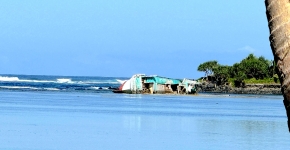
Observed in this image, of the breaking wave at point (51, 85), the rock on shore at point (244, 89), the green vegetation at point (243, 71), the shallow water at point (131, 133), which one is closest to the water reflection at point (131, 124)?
the shallow water at point (131, 133)

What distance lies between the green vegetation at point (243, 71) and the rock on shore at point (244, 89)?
2246 millimetres

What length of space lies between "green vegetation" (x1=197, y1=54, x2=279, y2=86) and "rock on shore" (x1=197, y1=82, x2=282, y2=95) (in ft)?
7.37

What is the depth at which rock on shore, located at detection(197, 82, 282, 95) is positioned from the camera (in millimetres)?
102438

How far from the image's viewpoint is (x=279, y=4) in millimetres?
4430

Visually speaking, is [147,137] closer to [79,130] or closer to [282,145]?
[79,130]

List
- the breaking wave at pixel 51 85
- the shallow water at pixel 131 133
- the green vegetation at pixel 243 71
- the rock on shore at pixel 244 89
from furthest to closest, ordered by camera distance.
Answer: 1. the green vegetation at pixel 243 71
2. the rock on shore at pixel 244 89
3. the breaking wave at pixel 51 85
4. the shallow water at pixel 131 133

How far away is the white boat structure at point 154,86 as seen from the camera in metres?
79.9

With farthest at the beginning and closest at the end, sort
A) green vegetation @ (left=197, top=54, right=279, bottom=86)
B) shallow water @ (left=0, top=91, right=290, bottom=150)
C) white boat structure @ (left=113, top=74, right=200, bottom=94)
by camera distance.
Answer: green vegetation @ (left=197, top=54, right=279, bottom=86)
white boat structure @ (left=113, top=74, right=200, bottom=94)
shallow water @ (left=0, top=91, right=290, bottom=150)

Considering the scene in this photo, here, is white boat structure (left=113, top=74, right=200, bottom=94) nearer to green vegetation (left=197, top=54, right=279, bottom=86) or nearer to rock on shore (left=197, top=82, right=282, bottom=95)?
rock on shore (left=197, top=82, right=282, bottom=95)

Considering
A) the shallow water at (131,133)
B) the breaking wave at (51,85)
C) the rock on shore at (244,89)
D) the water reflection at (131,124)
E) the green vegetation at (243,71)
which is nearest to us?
the shallow water at (131,133)

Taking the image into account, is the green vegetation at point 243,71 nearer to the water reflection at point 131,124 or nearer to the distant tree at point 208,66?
the distant tree at point 208,66

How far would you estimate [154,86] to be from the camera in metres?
81.9

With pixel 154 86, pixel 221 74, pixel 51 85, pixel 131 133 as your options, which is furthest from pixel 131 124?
pixel 221 74

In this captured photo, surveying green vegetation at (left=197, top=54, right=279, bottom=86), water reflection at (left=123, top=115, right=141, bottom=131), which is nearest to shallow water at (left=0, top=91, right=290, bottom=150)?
water reflection at (left=123, top=115, right=141, bottom=131)
